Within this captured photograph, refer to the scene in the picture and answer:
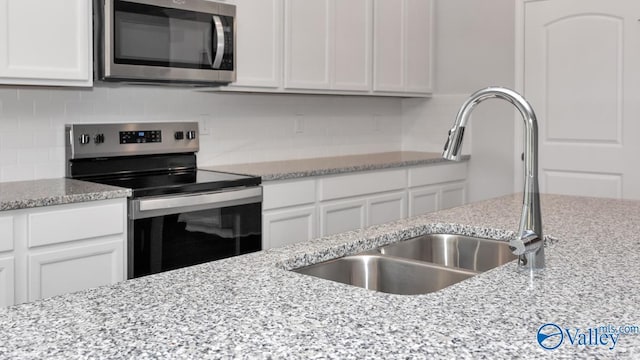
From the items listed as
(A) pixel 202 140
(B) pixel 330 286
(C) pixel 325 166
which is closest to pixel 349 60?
(C) pixel 325 166

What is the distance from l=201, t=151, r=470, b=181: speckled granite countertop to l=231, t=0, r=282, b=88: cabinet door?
480 millimetres

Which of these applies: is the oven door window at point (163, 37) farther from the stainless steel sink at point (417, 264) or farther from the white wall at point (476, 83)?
the white wall at point (476, 83)

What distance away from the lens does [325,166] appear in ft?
12.4

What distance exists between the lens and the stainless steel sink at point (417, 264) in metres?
1.61

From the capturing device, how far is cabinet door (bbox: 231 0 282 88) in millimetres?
3467

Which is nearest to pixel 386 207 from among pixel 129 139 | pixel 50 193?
pixel 129 139

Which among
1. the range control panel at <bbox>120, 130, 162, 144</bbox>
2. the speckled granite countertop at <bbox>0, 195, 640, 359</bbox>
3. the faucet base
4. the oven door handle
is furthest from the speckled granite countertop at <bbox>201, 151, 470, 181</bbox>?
the faucet base

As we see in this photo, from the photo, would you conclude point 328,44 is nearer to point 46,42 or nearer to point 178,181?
point 178,181

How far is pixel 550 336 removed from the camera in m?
1.00

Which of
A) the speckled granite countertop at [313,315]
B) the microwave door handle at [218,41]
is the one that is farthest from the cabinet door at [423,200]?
the speckled granite countertop at [313,315]

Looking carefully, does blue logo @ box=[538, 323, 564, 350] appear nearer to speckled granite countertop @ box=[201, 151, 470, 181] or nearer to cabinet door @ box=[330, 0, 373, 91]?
speckled granite countertop @ box=[201, 151, 470, 181]

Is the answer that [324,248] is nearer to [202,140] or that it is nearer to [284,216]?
[284,216]

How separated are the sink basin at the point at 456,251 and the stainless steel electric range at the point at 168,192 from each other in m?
1.26

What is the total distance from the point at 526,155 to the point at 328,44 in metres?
2.74
